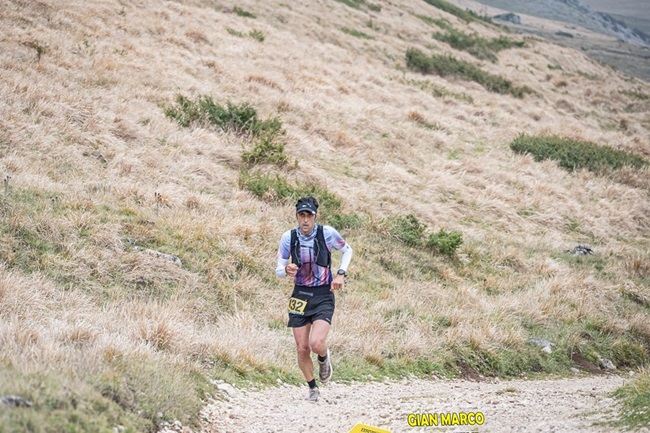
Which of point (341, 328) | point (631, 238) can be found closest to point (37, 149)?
point (341, 328)

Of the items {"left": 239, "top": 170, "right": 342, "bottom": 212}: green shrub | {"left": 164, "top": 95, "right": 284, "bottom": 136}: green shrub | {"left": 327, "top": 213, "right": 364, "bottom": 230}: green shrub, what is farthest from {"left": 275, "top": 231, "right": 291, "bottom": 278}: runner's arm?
{"left": 164, "top": 95, "right": 284, "bottom": 136}: green shrub

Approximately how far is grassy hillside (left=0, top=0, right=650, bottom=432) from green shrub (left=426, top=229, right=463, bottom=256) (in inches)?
2.1

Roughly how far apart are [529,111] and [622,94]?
1432 cm

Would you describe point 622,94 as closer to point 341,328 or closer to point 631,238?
point 631,238

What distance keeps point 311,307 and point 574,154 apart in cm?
1815

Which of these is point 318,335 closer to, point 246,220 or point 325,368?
point 325,368

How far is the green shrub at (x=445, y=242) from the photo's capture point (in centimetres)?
1246

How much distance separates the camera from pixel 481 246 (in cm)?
1361

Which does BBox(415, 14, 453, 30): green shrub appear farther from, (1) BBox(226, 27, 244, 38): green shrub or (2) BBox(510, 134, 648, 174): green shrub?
(2) BBox(510, 134, 648, 174): green shrub

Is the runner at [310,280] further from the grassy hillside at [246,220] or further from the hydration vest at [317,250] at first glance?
the grassy hillside at [246,220]

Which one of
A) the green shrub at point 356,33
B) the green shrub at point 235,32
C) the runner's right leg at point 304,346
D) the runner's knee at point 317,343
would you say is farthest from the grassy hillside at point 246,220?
the green shrub at point 356,33

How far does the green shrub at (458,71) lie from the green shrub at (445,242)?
69.8 ft

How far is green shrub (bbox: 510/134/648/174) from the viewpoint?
2120 cm

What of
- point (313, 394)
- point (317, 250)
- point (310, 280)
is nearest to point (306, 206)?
point (317, 250)
